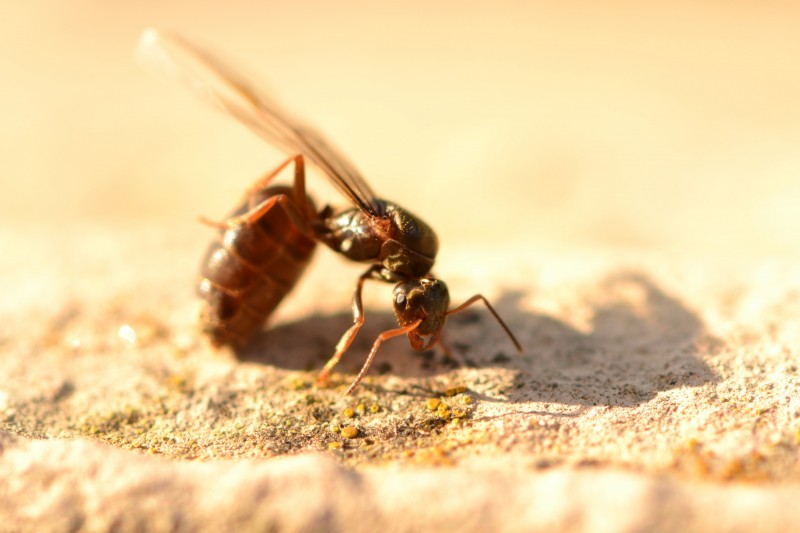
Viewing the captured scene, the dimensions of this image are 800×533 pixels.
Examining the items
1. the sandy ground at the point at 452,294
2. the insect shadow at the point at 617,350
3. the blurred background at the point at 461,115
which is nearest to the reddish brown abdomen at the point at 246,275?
the sandy ground at the point at 452,294

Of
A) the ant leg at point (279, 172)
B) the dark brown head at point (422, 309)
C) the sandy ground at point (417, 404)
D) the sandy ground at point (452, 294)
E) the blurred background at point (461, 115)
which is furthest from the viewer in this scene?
the blurred background at point (461, 115)

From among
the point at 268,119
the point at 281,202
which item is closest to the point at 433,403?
the point at 281,202

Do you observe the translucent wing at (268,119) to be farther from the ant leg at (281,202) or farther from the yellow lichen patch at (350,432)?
the yellow lichen patch at (350,432)

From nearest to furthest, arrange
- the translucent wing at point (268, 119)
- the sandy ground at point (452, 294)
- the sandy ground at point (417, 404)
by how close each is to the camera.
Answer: the sandy ground at point (417, 404) < the sandy ground at point (452, 294) < the translucent wing at point (268, 119)

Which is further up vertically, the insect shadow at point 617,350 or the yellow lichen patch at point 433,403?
the insect shadow at point 617,350

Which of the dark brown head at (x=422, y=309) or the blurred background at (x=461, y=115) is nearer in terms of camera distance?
the dark brown head at (x=422, y=309)

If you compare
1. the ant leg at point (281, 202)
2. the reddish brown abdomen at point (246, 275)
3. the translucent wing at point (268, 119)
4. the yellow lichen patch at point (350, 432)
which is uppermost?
the translucent wing at point (268, 119)
